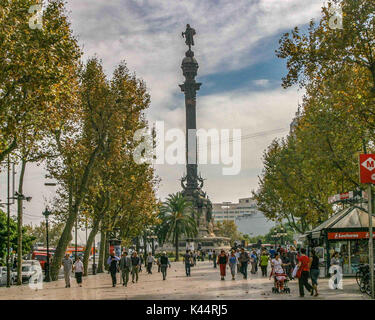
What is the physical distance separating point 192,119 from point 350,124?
2234 inches

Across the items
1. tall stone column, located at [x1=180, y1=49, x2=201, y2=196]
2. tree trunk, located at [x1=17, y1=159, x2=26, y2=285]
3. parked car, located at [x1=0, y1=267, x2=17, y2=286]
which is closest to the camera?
tree trunk, located at [x1=17, y1=159, x2=26, y2=285]

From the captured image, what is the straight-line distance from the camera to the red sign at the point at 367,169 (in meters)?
17.2

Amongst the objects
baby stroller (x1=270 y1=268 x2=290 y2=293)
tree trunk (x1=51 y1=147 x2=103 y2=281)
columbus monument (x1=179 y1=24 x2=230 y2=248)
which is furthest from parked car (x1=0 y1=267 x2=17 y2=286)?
columbus monument (x1=179 y1=24 x2=230 y2=248)

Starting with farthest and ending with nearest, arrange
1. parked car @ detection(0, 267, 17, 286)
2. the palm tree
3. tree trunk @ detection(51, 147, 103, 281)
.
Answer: the palm tree, parked car @ detection(0, 267, 17, 286), tree trunk @ detection(51, 147, 103, 281)

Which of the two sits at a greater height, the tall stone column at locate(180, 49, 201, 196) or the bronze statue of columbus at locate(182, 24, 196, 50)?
the bronze statue of columbus at locate(182, 24, 196, 50)

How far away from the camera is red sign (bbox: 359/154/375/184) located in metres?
17.2

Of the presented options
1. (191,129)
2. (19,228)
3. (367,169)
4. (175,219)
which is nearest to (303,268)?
(367,169)

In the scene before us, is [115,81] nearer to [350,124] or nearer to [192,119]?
[350,124]

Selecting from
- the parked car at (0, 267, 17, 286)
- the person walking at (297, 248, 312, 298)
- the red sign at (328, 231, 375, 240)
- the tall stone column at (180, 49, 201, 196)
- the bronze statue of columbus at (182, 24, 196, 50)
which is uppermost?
the bronze statue of columbus at (182, 24, 196, 50)

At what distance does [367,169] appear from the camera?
680 inches

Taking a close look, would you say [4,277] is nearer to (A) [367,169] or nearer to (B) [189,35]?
(A) [367,169]

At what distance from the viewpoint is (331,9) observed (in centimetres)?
2083

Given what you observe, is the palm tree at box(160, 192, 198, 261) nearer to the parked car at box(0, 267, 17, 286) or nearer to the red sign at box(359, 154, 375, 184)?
the parked car at box(0, 267, 17, 286)
